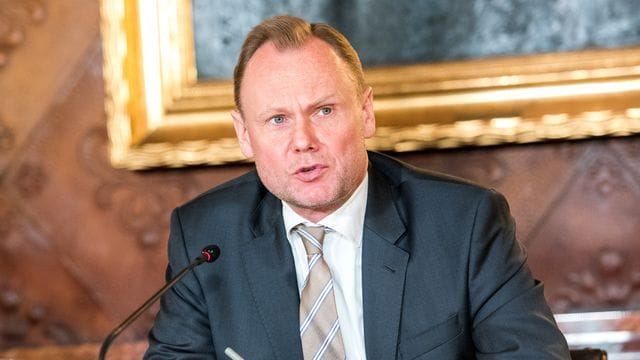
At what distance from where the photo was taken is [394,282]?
2.38m

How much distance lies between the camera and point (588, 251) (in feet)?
10.6

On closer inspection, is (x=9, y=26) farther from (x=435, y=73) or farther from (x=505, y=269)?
(x=505, y=269)

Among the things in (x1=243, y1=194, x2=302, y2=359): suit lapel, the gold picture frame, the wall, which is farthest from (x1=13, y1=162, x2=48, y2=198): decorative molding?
(x1=243, y1=194, x2=302, y2=359): suit lapel

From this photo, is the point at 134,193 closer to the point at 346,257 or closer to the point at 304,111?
the point at 346,257

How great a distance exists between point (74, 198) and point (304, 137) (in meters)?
1.42

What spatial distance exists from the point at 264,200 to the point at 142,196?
90cm

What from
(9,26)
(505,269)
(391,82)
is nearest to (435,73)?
(391,82)

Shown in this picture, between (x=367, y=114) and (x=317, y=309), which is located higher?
(x=367, y=114)

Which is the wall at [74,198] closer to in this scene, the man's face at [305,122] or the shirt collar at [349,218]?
the shirt collar at [349,218]

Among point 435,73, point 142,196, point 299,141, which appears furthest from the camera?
point 142,196

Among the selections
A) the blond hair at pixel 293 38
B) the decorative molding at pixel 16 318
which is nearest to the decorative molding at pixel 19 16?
the decorative molding at pixel 16 318

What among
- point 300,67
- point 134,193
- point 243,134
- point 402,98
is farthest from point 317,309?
point 134,193

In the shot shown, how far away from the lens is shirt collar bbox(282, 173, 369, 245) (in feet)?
8.12

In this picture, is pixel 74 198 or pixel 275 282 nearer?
pixel 275 282
